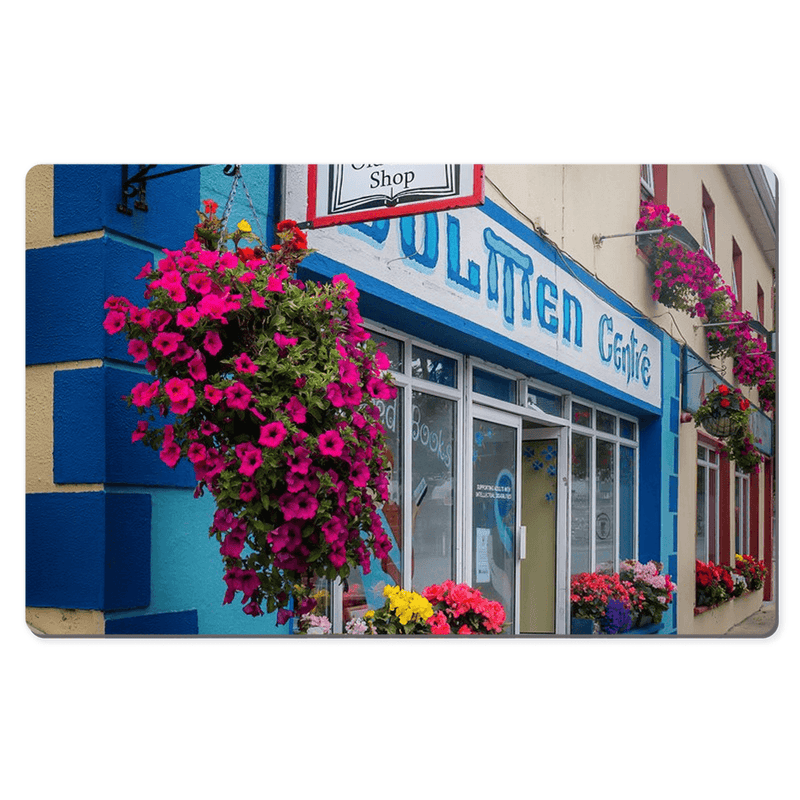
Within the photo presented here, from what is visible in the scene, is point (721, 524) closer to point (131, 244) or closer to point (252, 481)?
point (252, 481)

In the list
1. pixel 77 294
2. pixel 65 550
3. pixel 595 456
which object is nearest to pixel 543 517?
pixel 595 456

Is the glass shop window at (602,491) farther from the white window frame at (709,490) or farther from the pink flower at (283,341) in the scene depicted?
the pink flower at (283,341)

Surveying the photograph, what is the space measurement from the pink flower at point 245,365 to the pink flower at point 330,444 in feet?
0.84

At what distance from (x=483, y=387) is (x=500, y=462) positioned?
0.33 m

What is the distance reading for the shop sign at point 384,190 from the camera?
10.7ft

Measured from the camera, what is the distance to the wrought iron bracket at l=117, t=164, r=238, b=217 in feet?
10.2

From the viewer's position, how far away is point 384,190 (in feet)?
10.8

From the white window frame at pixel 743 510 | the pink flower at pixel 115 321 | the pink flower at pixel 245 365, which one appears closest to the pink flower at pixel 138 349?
the pink flower at pixel 115 321

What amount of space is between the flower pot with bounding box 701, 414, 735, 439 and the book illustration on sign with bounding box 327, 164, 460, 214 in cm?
135

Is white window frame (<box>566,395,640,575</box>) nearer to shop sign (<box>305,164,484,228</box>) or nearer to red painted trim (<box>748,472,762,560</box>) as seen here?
red painted trim (<box>748,472,762,560</box>)

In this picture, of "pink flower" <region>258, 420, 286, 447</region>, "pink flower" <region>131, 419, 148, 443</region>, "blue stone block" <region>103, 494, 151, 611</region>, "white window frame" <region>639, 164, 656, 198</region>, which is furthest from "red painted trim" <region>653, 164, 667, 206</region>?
"blue stone block" <region>103, 494, 151, 611</region>

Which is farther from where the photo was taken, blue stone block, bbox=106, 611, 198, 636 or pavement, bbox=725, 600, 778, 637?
pavement, bbox=725, 600, 778, 637

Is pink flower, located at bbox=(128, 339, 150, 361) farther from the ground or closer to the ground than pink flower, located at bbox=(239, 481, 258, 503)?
farther from the ground

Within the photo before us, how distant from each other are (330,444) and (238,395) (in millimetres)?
281
